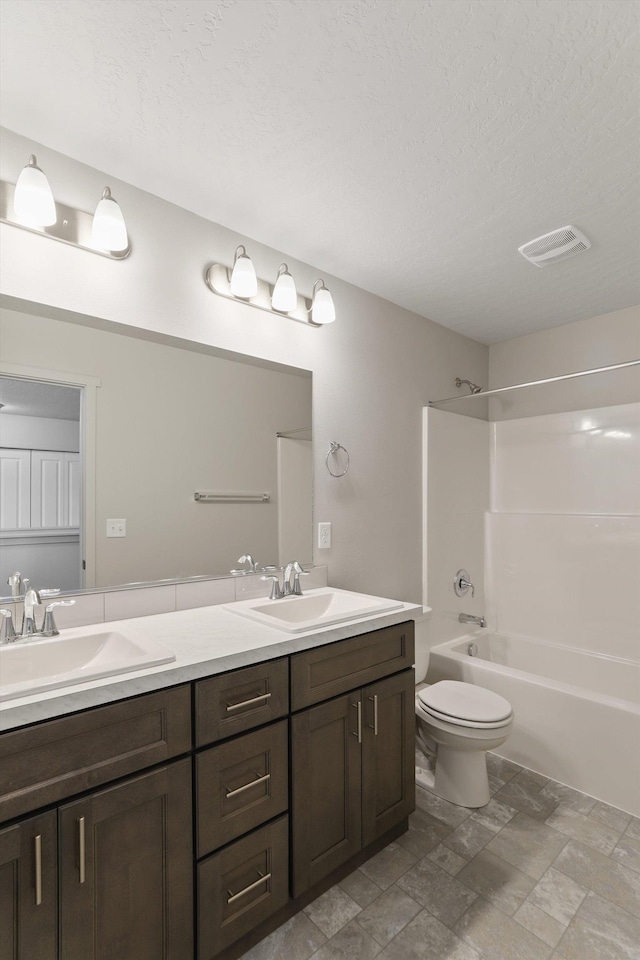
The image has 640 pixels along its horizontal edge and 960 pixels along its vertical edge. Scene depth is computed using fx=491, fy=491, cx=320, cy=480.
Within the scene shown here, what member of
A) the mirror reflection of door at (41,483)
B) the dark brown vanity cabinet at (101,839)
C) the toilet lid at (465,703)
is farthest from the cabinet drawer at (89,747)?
the toilet lid at (465,703)

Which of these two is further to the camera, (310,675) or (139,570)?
(139,570)

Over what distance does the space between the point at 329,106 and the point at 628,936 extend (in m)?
2.58

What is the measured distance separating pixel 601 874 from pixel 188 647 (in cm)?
165

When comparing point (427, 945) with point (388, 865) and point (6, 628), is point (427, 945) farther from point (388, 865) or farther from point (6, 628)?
point (6, 628)

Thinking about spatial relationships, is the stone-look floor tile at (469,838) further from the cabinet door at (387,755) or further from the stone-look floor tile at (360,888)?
the stone-look floor tile at (360,888)

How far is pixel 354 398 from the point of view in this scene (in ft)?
8.23

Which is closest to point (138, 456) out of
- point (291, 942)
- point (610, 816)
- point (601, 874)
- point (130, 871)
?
point (130, 871)

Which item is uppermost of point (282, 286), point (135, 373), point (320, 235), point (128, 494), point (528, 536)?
point (320, 235)

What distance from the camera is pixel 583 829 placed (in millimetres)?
1948

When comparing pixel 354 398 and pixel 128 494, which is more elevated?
pixel 354 398

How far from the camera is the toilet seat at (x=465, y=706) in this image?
201 cm

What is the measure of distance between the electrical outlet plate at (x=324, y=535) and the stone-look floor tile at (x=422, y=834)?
3.88ft

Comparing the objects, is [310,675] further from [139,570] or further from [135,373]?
[135,373]

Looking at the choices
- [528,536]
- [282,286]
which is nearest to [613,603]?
[528,536]
